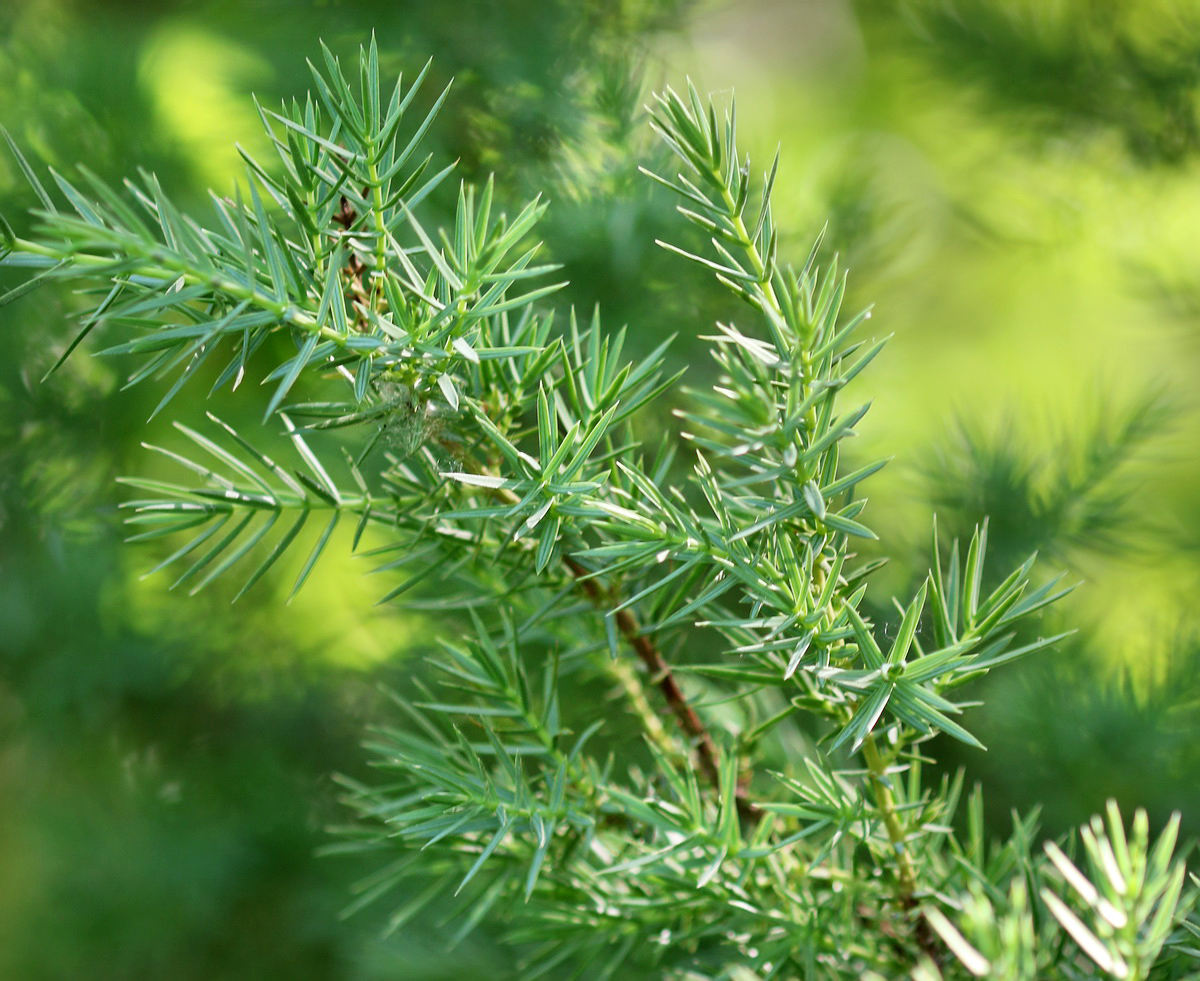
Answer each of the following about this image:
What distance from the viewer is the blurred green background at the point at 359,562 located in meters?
0.35

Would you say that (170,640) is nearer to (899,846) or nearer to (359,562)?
(359,562)

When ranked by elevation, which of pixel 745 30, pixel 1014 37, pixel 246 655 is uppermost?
pixel 745 30

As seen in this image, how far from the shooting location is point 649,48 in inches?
16.2

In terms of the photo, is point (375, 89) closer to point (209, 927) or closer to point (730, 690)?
point (730, 690)

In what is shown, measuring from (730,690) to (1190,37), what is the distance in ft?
1.35

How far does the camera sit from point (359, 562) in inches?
18.8

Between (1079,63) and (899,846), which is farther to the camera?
(1079,63)

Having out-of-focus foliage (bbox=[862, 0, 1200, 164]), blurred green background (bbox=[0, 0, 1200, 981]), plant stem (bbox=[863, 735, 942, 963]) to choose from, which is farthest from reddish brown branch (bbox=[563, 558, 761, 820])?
out-of-focus foliage (bbox=[862, 0, 1200, 164])

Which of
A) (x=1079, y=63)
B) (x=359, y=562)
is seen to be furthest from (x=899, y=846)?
(x=1079, y=63)

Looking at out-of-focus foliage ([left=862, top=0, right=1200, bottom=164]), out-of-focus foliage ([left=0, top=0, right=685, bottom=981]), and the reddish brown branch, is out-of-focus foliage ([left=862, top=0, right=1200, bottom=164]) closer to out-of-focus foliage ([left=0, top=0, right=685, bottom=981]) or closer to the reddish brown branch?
out-of-focus foliage ([left=0, top=0, right=685, bottom=981])

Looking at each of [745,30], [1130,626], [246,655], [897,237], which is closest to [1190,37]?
[897,237]

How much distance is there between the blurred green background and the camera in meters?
0.35

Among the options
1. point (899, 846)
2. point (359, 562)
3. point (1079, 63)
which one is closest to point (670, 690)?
point (899, 846)

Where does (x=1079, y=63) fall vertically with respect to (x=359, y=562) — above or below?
above
